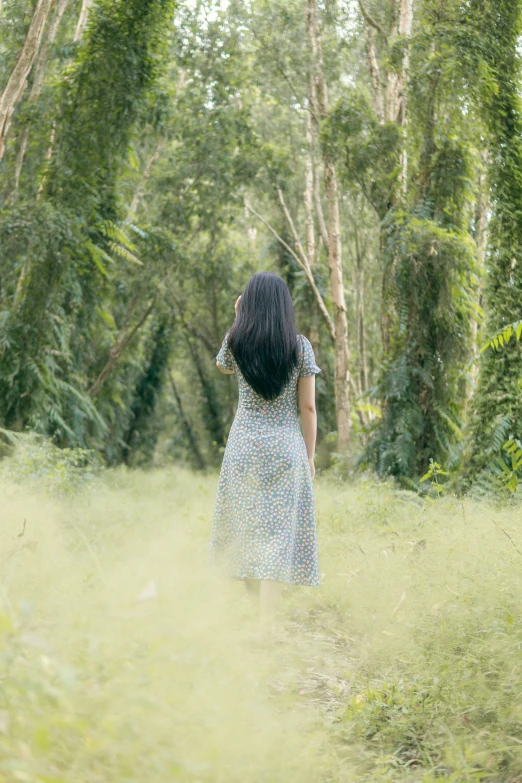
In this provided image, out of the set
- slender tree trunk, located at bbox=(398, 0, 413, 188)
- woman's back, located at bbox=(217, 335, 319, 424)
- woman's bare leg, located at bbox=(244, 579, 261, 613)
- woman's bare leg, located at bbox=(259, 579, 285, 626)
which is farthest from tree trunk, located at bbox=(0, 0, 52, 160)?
woman's bare leg, located at bbox=(259, 579, 285, 626)

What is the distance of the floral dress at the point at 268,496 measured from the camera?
4.98m

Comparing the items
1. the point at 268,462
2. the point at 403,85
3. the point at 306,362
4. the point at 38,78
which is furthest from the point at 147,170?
the point at 268,462

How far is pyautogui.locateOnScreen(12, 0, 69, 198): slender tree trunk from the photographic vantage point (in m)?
12.2

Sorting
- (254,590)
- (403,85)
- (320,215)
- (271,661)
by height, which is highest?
(403,85)

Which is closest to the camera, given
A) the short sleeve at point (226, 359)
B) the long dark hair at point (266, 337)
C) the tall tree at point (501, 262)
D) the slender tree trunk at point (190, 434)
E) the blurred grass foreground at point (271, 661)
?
the blurred grass foreground at point (271, 661)

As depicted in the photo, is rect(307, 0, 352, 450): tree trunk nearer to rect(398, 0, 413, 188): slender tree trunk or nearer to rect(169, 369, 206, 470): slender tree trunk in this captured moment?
rect(398, 0, 413, 188): slender tree trunk

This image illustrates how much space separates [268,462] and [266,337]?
0.77 metres

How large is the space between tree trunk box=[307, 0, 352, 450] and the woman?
9.34 m

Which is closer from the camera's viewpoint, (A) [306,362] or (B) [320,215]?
(A) [306,362]

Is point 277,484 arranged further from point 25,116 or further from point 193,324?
point 193,324

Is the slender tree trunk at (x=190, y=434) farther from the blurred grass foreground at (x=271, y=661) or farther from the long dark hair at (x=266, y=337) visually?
the long dark hair at (x=266, y=337)

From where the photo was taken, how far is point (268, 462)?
199 inches

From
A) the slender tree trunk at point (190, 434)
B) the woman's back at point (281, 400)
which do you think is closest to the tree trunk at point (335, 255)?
the woman's back at point (281, 400)

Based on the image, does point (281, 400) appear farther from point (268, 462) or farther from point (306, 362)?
point (268, 462)
